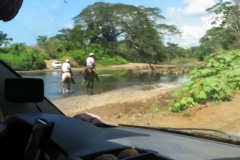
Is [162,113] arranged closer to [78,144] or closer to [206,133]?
[206,133]

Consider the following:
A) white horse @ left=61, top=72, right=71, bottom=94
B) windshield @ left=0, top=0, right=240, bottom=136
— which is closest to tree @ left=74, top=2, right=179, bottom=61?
windshield @ left=0, top=0, right=240, bottom=136

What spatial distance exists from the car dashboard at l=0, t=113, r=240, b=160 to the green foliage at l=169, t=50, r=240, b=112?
741 centimetres

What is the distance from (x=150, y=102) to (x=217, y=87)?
6.58ft

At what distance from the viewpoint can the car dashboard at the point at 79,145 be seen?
1189mm

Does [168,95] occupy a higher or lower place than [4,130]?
lower

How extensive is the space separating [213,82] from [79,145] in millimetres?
7709

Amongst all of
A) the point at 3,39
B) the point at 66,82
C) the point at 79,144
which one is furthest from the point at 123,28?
the point at 66,82

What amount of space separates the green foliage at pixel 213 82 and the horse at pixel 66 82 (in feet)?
15.7

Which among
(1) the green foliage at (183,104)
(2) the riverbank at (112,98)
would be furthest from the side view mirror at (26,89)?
(2) the riverbank at (112,98)

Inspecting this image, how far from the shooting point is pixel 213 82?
8.70m

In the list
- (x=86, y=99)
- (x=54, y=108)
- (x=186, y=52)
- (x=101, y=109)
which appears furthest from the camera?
(x=86, y=99)

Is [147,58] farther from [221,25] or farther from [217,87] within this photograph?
[221,25]

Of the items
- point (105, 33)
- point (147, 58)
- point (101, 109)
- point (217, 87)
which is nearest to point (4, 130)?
point (105, 33)

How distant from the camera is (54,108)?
2379 millimetres
